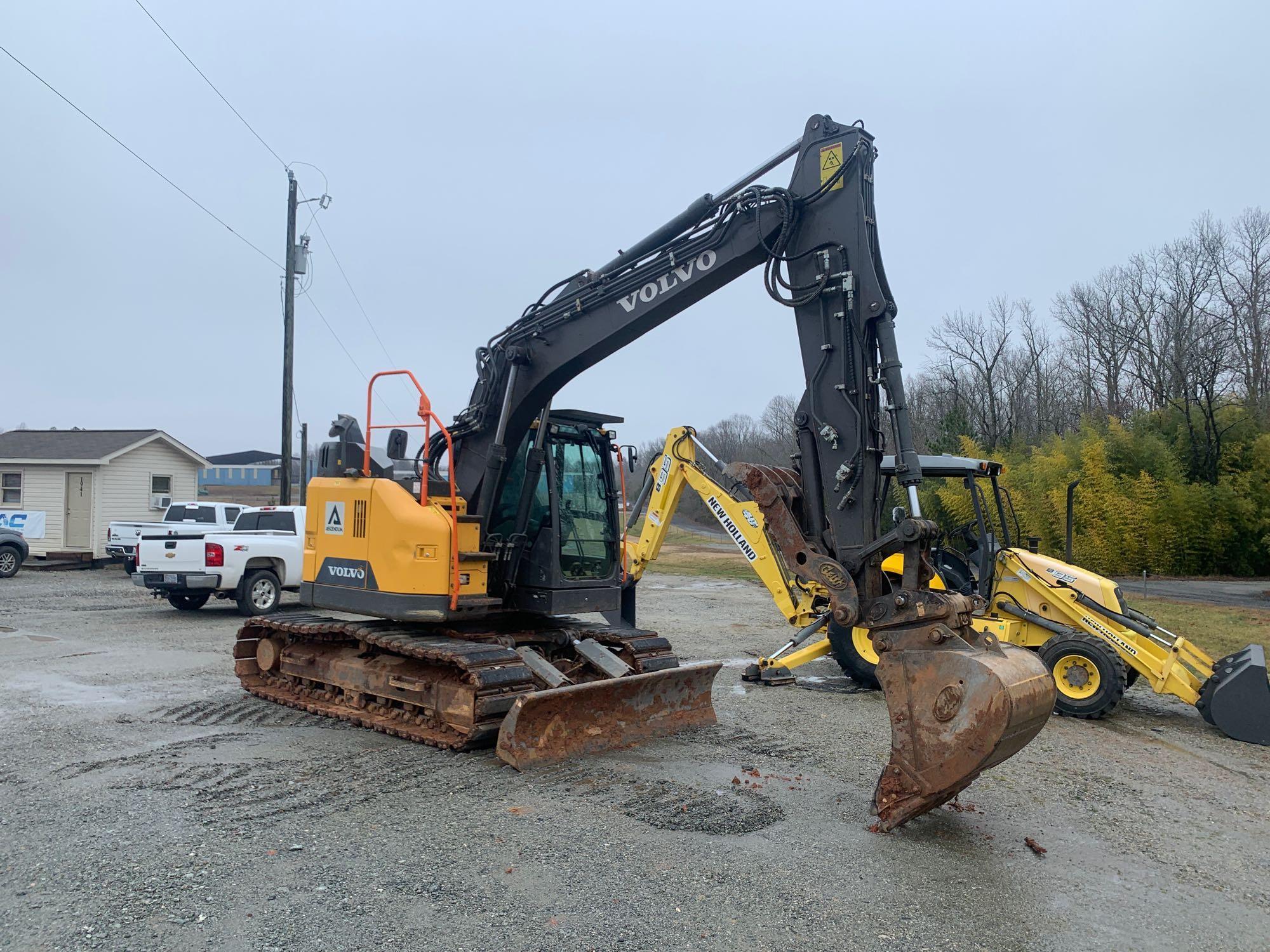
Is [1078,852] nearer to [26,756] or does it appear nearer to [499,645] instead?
[499,645]

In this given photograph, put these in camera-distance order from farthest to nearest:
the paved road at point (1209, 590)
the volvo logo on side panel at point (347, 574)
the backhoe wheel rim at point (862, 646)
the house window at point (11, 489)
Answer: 1. the house window at point (11, 489)
2. the paved road at point (1209, 590)
3. the backhoe wheel rim at point (862, 646)
4. the volvo logo on side panel at point (347, 574)

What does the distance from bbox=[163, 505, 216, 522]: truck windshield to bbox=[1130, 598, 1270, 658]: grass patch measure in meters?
19.3

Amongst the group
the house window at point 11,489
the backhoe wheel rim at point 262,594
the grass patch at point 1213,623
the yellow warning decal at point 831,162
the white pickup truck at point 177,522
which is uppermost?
the yellow warning decal at point 831,162

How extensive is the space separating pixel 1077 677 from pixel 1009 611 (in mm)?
919

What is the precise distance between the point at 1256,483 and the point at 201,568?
967 inches

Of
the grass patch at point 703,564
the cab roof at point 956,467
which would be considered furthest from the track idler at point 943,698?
the grass patch at point 703,564

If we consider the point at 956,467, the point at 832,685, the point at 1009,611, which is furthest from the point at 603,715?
the point at 956,467

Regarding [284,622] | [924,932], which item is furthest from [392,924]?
[284,622]

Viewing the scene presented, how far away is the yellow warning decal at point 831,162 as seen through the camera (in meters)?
5.86

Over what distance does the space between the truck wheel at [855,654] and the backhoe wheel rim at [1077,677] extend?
5.64 ft

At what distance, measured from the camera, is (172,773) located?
248 inches

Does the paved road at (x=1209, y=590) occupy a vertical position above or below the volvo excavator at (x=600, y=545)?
below

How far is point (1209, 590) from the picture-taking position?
20.2 metres

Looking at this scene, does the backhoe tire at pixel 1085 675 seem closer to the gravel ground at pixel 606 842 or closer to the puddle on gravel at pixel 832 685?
the gravel ground at pixel 606 842
